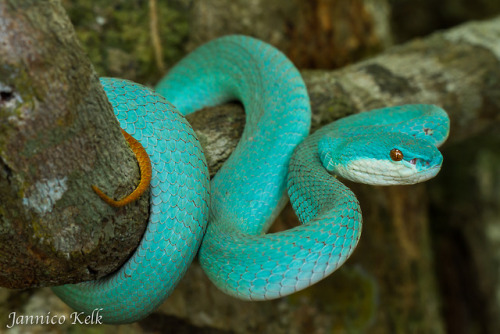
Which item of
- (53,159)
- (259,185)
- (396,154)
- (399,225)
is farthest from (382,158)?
(399,225)

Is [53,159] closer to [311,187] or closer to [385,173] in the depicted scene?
[311,187]

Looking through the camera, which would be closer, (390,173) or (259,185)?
(390,173)

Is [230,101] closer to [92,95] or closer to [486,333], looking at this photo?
[92,95]

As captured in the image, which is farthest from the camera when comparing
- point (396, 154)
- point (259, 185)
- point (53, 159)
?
point (259, 185)

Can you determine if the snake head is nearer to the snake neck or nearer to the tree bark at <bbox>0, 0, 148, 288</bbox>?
the snake neck

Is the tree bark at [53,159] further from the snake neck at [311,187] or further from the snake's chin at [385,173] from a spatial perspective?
the snake's chin at [385,173]

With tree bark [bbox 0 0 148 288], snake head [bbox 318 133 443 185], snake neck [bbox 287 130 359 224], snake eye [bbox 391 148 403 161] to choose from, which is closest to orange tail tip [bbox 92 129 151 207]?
tree bark [bbox 0 0 148 288]

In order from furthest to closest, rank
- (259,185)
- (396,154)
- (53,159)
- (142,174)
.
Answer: (259,185) → (396,154) → (142,174) → (53,159)

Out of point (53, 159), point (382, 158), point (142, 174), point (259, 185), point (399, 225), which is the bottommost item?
point (399, 225)
